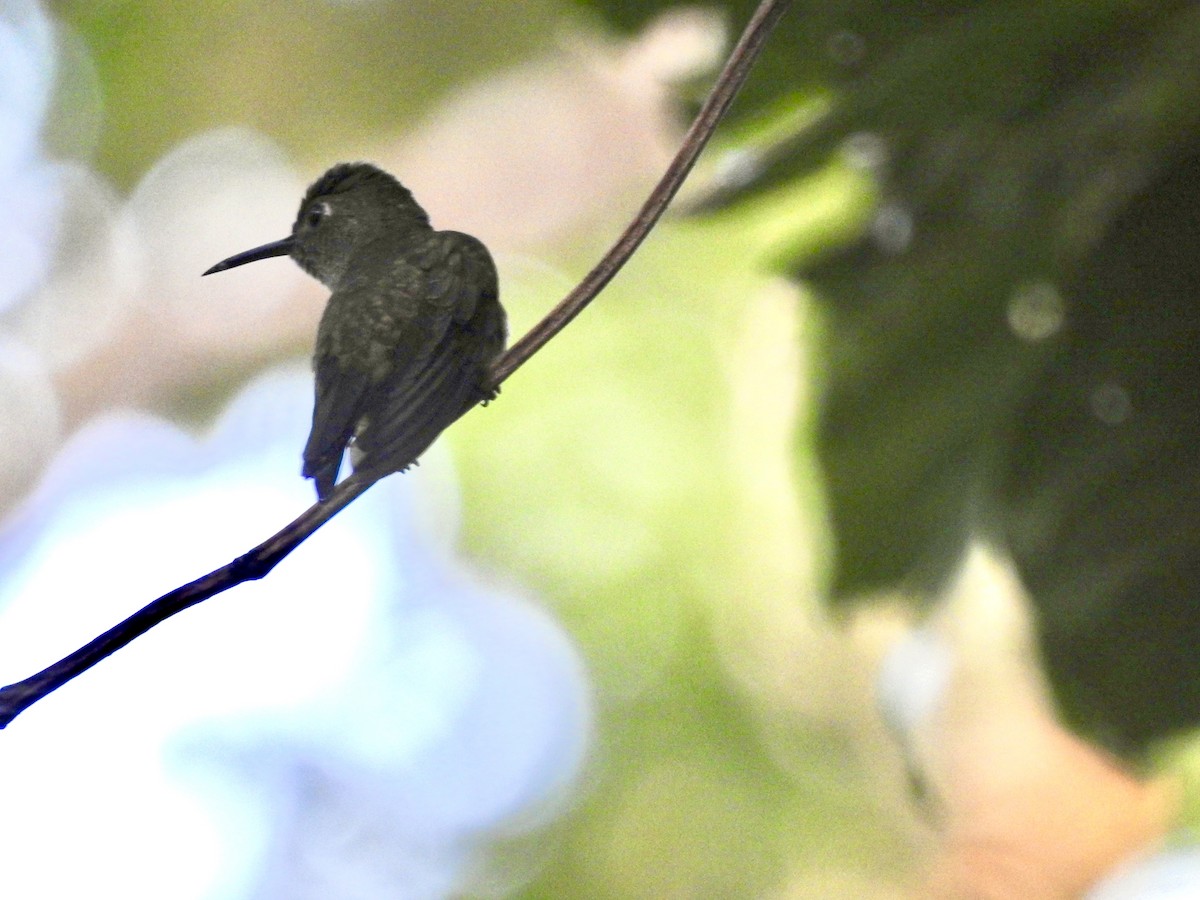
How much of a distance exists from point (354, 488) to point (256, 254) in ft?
2.70

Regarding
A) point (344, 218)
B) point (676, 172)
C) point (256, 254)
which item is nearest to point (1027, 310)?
point (344, 218)

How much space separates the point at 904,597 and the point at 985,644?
0.47 metres

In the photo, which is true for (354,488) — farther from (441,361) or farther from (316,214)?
(316,214)

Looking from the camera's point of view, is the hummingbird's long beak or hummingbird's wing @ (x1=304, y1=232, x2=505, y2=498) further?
the hummingbird's long beak

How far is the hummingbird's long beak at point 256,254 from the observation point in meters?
1.76

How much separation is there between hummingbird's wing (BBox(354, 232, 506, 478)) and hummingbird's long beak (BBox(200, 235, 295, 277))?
8.7 inches

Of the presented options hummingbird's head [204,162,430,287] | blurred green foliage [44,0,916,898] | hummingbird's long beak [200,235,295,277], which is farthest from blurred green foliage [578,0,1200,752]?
blurred green foliage [44,0,916,898]

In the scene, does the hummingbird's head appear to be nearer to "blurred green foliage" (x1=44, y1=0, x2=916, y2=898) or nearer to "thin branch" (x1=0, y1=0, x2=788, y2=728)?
"thin branch" (x1=0, y1=0, x2=788, y2=728)

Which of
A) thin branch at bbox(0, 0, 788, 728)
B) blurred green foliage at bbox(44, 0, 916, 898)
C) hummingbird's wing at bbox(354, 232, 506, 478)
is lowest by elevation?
thin branch at bbox(0, 0, 788, 728)

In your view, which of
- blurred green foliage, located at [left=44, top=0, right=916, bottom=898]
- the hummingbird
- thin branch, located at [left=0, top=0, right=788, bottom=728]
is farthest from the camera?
blurred green foliage, located at [left=44, top=0, right=916, bottom=898]

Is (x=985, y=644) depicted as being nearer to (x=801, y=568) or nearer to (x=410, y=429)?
(x=801, y=568)

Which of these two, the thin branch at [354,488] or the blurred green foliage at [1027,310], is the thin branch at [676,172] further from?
the blurred green foliage at [1027,310]

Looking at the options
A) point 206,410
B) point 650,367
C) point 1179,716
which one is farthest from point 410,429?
point 650,367

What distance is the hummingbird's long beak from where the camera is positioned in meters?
1.76
